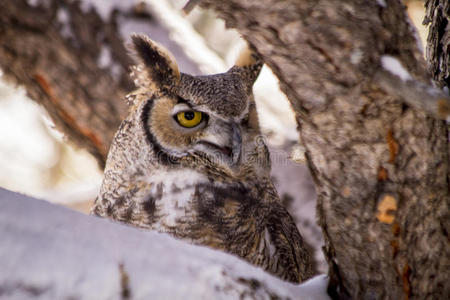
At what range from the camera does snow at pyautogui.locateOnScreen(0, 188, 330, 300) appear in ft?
1.56

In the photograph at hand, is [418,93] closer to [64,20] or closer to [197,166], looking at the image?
[197,166]

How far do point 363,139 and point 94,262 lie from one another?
397 millimetres

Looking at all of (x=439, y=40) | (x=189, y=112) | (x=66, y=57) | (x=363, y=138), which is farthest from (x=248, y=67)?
(x=66, y=57)

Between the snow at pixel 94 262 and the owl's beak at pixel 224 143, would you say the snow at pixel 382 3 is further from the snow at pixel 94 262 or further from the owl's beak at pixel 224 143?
the owl's beak at pixel 224 143

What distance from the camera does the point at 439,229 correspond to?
2.22ft

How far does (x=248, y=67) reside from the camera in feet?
4.19

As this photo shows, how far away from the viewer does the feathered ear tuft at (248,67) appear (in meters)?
1.26

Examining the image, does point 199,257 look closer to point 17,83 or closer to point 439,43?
point 439,43

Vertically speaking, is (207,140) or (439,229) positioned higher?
(207,140)

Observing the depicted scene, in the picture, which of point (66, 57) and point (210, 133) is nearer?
point (210, 133)

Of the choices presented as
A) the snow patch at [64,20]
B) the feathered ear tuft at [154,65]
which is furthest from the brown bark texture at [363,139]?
the snow patch at [64,20]

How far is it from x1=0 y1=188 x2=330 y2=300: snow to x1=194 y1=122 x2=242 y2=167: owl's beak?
22.3 inches

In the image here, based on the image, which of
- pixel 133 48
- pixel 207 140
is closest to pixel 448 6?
pixel 207 140

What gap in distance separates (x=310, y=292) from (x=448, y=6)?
0.65 m
